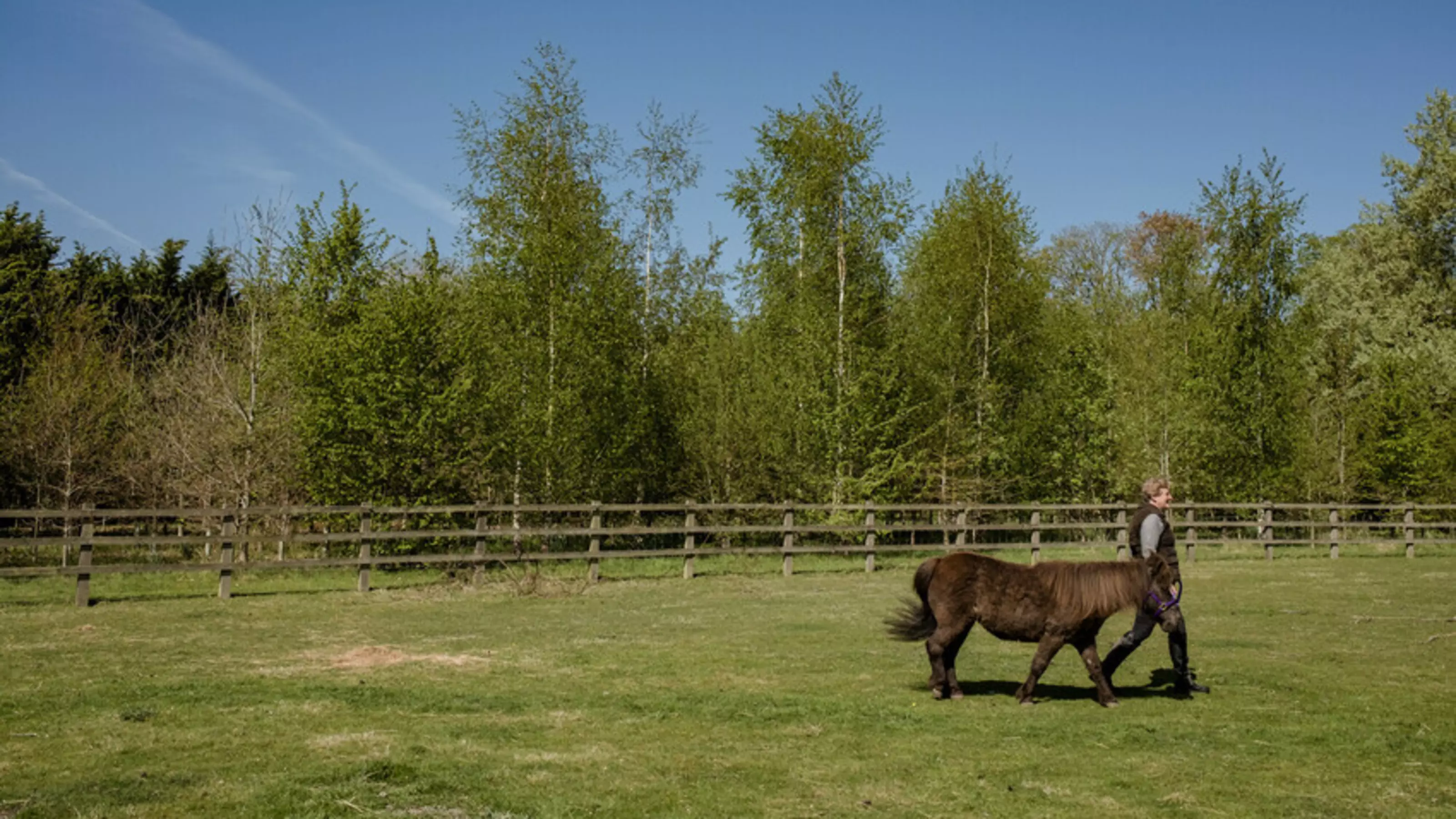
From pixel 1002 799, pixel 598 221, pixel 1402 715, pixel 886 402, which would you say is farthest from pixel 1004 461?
pixel 1002 799

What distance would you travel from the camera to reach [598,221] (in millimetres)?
25672

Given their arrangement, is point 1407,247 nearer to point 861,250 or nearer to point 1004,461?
point 1004,461

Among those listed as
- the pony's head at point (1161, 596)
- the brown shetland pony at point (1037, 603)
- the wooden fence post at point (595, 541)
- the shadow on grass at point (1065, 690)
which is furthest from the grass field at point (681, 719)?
the wooden fence post at point (595, 541)

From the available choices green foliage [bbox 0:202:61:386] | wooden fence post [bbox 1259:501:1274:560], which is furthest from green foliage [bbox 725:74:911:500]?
green foliage [bbox 0:202:61:386]

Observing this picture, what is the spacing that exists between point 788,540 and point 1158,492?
12.0 metres

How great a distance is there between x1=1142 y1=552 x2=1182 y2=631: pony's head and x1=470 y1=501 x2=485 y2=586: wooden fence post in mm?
11187

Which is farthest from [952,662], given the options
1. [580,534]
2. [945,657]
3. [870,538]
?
[870,538]

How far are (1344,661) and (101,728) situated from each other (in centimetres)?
1052

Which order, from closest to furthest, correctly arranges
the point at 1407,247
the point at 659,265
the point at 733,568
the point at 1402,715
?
1. the point at 1402,715
2. the point at 733,568
3. the point at 659,265
4. the point at 1407,247

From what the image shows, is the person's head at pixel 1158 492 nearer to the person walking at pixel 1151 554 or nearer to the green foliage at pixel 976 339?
the person walking at pixel 1151 554

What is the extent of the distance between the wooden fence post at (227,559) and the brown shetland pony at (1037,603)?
430 inches

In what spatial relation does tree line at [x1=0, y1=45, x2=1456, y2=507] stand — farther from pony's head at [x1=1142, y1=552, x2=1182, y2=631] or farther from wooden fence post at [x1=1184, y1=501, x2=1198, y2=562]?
pony's head at [x1=1142, y1=552, x2=1182, y2=631]

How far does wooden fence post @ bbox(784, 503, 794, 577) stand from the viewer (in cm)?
1994

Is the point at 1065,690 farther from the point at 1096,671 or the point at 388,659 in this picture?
the point at 388,659
